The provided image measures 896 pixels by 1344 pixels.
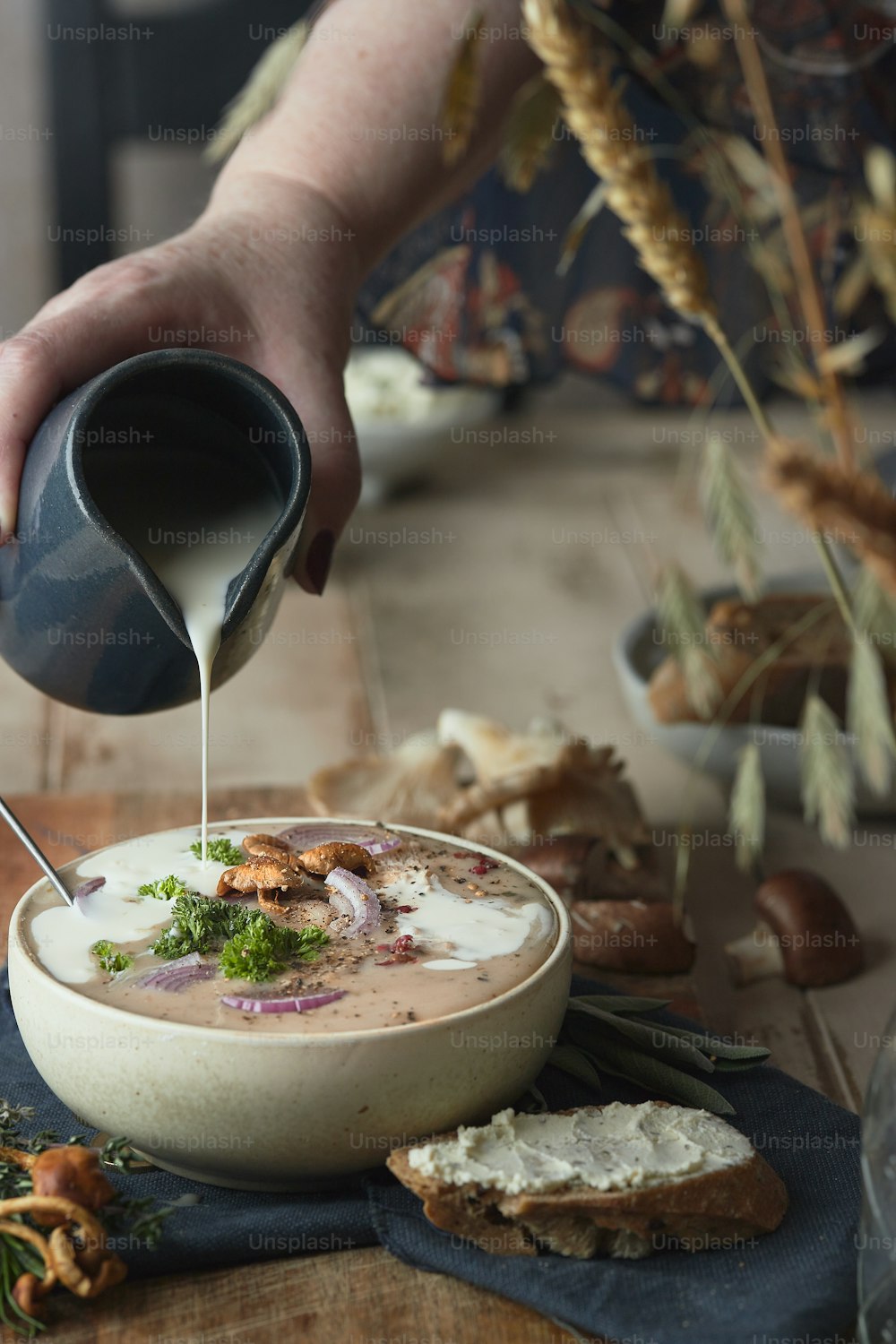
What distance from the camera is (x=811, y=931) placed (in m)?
1.49

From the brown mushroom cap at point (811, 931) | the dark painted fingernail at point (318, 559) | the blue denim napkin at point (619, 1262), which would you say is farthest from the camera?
the brown mushroom cap at point (811, 931)

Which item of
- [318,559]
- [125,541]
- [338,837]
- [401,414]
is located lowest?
[401,414]

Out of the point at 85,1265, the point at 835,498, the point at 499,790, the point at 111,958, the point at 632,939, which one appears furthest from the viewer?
the point at 499,790

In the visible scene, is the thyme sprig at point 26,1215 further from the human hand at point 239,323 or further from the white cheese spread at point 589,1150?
the human hand at point 239,323

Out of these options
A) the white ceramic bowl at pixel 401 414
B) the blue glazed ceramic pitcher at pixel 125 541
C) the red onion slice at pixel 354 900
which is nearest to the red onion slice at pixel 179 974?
the red onion slice at pixel 354 900

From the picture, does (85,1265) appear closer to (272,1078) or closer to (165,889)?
(272,1078)

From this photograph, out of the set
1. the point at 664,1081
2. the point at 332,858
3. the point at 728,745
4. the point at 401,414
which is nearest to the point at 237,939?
the point at 332,858

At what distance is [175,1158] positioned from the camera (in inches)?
40.1

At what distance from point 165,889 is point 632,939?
491 millimetres

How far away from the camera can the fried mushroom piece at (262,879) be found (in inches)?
43.3

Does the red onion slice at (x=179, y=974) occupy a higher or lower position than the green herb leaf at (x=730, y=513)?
lower

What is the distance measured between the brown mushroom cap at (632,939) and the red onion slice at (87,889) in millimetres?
480

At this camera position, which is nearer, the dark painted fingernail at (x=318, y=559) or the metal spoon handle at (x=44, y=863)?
the metal spoon handle at (x=44, y=863)

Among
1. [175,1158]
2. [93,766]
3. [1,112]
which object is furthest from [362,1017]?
[1,112]
